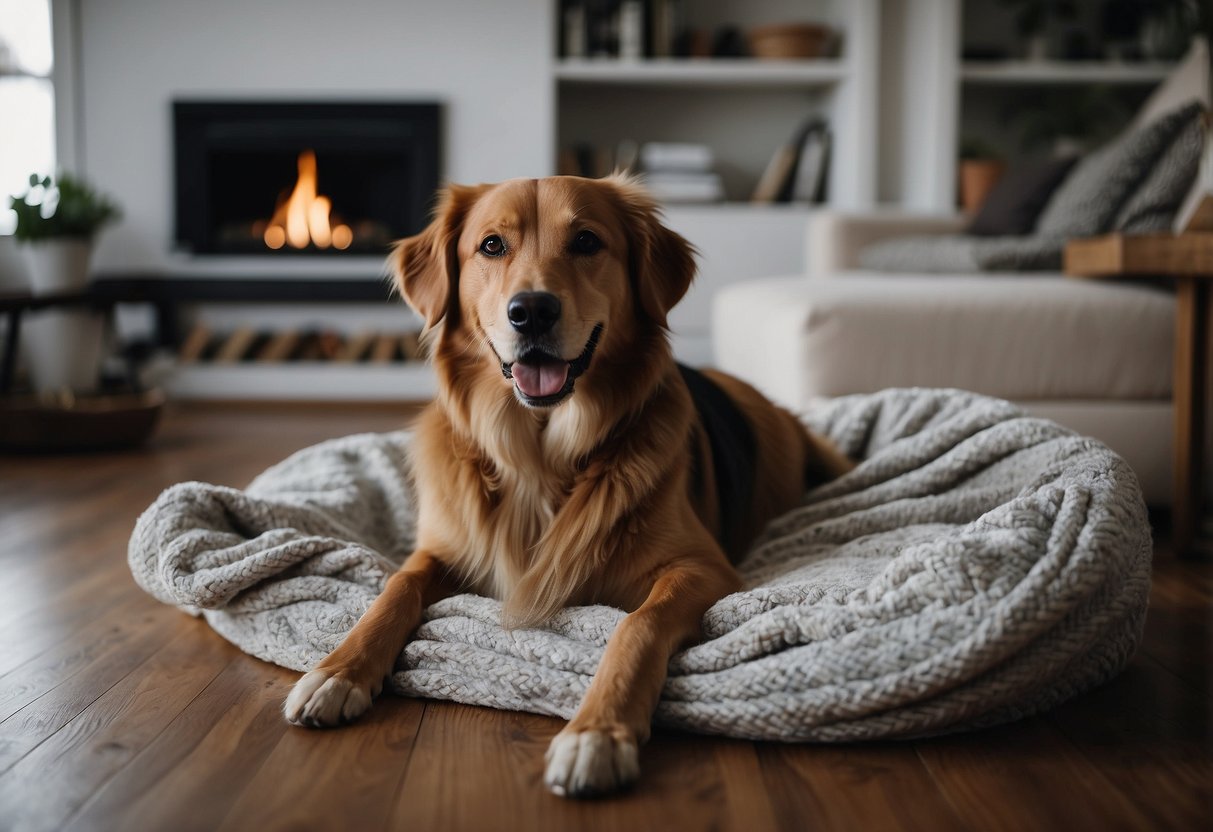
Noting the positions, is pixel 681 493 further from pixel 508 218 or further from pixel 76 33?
pixel 76 33

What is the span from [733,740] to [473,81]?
14.7 feet

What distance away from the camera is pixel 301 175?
5.34 meters

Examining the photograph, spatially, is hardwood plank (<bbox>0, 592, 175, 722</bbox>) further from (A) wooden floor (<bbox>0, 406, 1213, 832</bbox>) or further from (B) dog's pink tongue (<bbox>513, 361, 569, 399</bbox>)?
(B) dog's pink tongue (<bbox>513, 361, 569, 399</bbox>)

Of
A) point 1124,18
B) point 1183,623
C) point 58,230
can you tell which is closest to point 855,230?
point 1124,18

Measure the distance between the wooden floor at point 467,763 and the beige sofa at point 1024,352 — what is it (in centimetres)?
87

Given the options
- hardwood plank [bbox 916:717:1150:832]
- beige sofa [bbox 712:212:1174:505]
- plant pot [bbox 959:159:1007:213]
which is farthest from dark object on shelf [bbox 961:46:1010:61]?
hardwood plank [bbox 916:717:1150:832]

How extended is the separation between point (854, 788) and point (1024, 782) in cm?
20

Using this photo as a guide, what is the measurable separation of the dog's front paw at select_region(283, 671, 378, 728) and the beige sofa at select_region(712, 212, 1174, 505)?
4.91 ft

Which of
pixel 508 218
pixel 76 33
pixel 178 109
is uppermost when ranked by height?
pixel 76 33

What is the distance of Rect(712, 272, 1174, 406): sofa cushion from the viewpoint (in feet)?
8.34

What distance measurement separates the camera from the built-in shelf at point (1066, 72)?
5.08 metres

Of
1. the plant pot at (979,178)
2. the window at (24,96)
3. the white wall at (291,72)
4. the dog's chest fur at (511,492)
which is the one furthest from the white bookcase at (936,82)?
the window at (24,96)

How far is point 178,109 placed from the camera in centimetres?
514

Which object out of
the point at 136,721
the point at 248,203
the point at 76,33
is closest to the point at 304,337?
the point at 248,203
